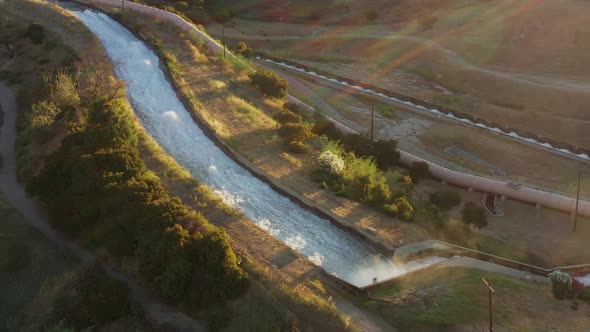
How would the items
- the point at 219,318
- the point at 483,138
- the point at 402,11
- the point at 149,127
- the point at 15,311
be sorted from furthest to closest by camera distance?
the point at 402,11
the point at 483,138
the point at 149,127
the point at 15,311
the point at 219,318

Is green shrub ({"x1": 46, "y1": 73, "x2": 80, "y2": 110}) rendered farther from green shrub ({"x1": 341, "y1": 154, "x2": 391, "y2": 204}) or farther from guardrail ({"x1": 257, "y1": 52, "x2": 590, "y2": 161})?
guardrail ({"x1": 257, "y1": 52, "x2": 590, "y2": 161})

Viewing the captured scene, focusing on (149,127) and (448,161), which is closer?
(149,127)

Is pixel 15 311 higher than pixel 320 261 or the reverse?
the reverse

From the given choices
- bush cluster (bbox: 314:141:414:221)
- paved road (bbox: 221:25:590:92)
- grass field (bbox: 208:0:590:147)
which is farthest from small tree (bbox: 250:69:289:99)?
paved road (bbox: 221:25:590:92)

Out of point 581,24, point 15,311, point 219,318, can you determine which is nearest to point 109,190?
point 15,311

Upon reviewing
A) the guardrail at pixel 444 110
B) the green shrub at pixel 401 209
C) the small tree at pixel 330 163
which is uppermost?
the small tree at pixel 330 163

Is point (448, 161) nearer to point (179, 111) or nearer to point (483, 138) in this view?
point (483, 138)

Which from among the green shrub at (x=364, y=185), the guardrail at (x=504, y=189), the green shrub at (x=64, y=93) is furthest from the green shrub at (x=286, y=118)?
the green shrub at (x=64, y=93)

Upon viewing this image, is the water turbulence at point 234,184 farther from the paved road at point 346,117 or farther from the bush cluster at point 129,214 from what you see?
the paved road at point 346,117
